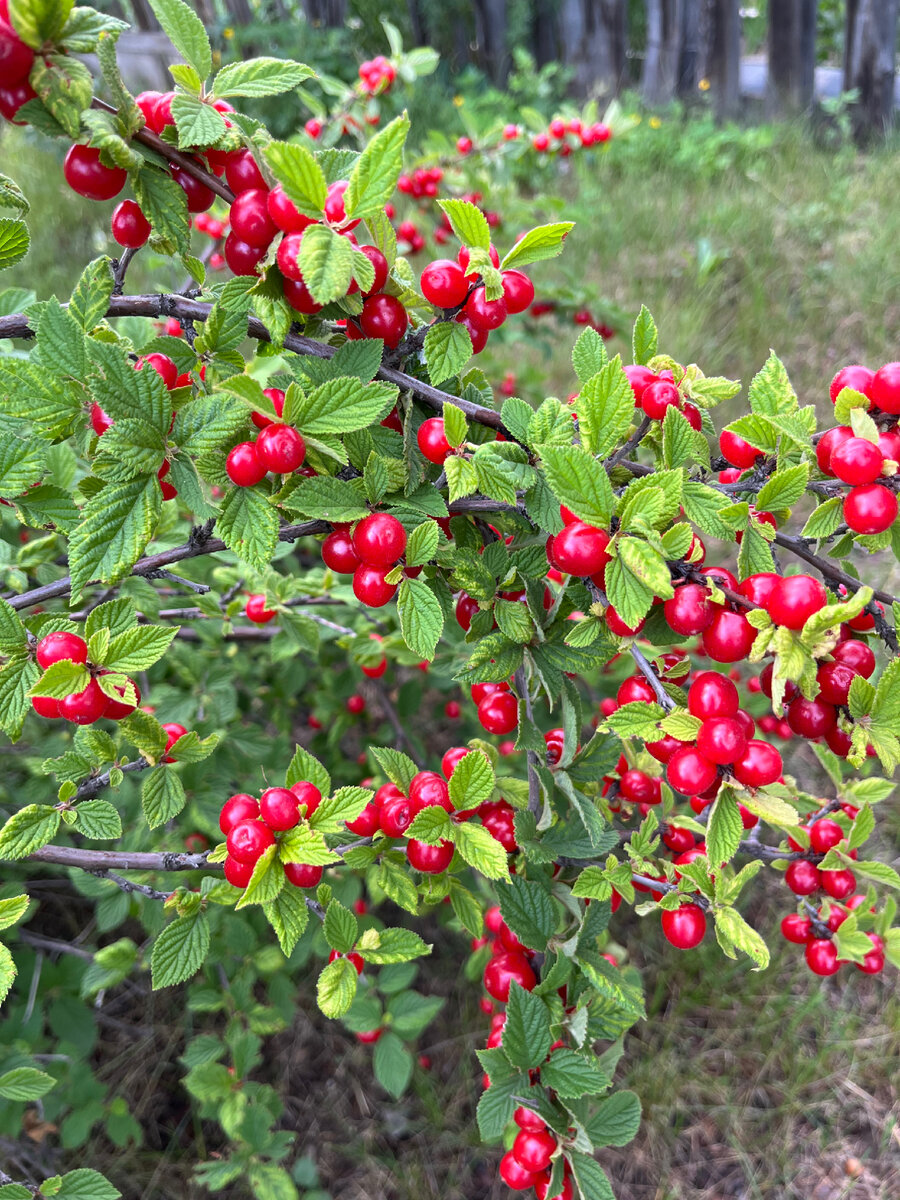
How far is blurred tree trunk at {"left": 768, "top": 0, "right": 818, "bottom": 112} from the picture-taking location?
607cm

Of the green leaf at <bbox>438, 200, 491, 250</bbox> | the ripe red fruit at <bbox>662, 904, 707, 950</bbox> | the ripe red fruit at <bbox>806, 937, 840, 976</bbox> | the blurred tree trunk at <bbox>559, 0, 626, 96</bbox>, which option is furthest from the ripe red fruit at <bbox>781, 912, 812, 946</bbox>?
the blurred tree trunk at <bbox>559, 0, 626, 96</bbox>

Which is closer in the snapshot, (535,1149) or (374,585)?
(374,585)

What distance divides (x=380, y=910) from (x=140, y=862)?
4.88 feet

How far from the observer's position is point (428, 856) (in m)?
1.08

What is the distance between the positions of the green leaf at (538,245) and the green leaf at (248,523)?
382 mm

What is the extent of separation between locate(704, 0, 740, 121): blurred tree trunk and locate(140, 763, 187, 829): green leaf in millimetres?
7460

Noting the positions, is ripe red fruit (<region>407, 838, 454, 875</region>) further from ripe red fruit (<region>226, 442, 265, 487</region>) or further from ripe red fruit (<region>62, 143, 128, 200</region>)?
ripe red fruit (<region>62, 143, 128, 200</region>)

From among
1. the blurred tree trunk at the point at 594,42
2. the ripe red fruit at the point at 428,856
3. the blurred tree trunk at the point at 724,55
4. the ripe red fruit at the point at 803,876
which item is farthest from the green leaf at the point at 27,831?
the blurred tree trunk at the point at 594,42

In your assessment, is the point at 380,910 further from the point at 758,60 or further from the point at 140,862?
the point at 758,60

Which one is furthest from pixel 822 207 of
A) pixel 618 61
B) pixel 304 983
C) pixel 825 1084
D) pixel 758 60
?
pixel 758 60

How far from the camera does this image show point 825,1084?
2.13 m

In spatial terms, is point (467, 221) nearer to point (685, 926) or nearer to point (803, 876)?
point (685, 926)

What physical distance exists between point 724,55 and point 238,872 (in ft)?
25.6

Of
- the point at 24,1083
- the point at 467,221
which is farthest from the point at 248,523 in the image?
the point at 24,1083
